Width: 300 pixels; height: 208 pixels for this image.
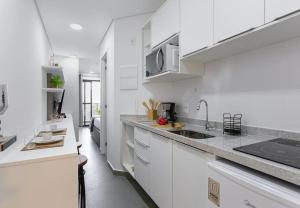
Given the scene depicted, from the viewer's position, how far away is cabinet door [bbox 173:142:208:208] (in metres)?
1.30

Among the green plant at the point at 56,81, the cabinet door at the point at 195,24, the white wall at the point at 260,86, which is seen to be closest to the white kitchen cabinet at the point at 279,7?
the white wall at the point at 260,86

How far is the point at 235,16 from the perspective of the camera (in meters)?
1.31

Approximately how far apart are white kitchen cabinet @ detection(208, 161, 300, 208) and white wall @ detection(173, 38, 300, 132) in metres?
0.68

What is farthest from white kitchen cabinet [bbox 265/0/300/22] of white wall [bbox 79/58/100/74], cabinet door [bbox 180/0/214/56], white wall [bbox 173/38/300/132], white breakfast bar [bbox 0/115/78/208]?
white wall [bbox 79/58/100/74]

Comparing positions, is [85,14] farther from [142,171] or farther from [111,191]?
[111,191]

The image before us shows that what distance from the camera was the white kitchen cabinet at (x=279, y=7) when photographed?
0.98 metres

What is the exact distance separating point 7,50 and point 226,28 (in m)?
1.71

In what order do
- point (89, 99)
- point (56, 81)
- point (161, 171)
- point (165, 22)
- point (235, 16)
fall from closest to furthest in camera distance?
point (235, 16) → point (161, 171) → point (165, 22) → point (56, 81) → point (89, 99)

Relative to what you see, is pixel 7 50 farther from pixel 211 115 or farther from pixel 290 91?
pixel 290 91

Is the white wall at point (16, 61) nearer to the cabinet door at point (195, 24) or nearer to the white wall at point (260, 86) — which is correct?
the cabinet door at point (195, 24)

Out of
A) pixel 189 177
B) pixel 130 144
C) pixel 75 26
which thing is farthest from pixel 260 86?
pixel 75 26

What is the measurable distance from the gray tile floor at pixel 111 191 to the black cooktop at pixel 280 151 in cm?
157

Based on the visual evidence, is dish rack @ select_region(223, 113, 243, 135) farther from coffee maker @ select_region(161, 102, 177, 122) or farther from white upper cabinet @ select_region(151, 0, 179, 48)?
white upper cabinet @ select_region(151, 0, 179, 48)

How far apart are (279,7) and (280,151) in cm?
83
